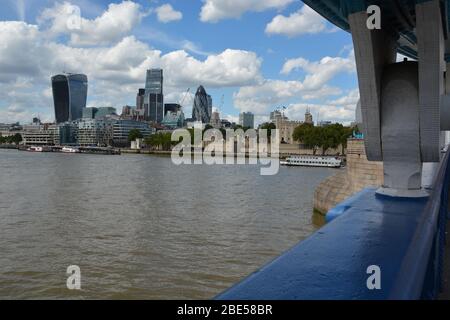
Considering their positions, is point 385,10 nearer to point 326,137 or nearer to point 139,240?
point 139,240

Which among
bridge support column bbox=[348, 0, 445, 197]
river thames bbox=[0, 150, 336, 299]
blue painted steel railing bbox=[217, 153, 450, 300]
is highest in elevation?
bridge support column bbox=[348, 0, 445, 197]

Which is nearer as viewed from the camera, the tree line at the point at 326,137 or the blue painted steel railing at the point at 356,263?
the blue painted steel railing at the point at 356,263

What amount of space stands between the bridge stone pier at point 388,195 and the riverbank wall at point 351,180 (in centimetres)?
1292

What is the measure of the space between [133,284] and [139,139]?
166 metres

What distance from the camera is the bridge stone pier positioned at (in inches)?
115

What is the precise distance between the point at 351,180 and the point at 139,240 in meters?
12.9

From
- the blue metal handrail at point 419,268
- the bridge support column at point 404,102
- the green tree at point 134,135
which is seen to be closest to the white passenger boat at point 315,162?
the bridge support column at point 404,102

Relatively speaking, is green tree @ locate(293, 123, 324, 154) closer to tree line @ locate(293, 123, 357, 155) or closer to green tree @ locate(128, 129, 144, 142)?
tree line @ locate(293, 123, 357, 155)

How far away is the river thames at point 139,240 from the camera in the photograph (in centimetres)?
1253

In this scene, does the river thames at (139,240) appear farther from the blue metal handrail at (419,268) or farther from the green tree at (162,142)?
the green tree at (162,142)

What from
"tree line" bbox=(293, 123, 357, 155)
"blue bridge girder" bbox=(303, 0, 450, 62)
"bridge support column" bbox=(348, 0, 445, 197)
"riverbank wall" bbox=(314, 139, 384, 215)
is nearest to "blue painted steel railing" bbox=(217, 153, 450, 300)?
"bridge support column" bbox=(348, 0, 445, 197)

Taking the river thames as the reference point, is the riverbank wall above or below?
above

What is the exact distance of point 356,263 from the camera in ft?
11.2
